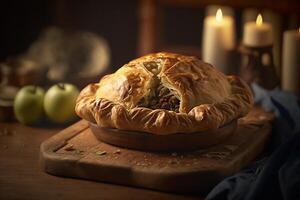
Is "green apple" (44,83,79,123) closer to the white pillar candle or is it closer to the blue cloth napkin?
the blue cloth napkin

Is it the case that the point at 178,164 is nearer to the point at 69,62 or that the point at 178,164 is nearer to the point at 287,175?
the point at 287,175

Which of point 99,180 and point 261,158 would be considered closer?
point 99,180

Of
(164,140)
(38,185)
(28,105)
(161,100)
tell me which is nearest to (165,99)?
(161,100)

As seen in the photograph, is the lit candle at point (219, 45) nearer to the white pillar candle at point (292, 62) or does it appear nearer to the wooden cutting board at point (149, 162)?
the white pillar candle at point (292, 62)

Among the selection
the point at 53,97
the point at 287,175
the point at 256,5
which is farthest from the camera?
the point at 256,5

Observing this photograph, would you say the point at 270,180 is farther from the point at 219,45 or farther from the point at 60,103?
the point at 219,45

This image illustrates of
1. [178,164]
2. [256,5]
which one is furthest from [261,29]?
[178,164]
